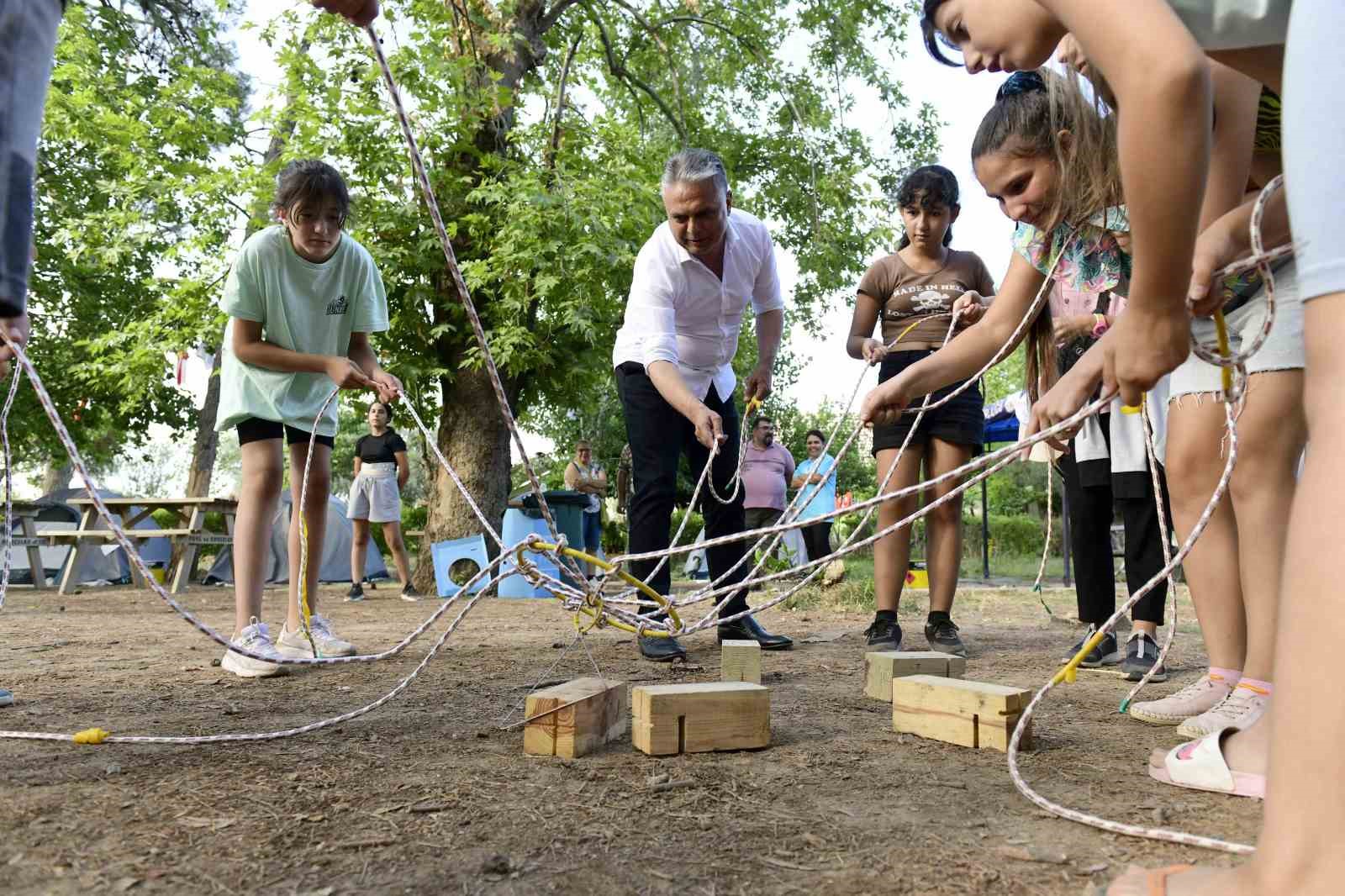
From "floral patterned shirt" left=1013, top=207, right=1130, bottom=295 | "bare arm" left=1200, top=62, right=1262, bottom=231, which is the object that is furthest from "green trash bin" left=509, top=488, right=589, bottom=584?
"bare arm" left=1200, top=62, right=1262, bottom=231

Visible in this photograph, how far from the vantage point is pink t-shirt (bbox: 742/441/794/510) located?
8.51 metres

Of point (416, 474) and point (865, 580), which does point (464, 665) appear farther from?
point (416, 474)

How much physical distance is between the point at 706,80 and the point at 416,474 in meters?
25.1

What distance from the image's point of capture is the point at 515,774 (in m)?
1.62

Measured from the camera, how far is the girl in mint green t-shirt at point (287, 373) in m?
2.86

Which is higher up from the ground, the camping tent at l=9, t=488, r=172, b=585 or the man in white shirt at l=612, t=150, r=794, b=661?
the man in white shirt at l=612, t=150, r=794, b=661

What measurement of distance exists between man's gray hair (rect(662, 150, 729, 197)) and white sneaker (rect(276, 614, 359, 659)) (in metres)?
1.82

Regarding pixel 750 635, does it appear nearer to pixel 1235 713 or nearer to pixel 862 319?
pixel 862 319

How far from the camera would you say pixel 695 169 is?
10.1 ft

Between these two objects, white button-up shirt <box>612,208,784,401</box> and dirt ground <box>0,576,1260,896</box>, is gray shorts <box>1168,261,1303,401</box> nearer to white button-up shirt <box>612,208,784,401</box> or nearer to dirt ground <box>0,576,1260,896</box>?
dirt ground <box>0,576,1260,896</box>

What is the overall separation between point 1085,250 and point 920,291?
114 cm

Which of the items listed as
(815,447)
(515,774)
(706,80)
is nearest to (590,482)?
(815,447)

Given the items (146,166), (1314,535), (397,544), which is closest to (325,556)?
(397,544)

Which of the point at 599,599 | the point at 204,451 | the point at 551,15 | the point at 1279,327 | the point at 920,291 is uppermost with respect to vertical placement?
the point at 551,15
